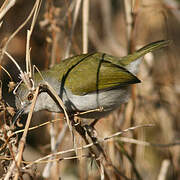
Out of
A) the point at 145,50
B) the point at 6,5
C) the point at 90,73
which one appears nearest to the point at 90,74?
the point at 90,73

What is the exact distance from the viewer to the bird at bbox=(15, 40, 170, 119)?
3.01 metres

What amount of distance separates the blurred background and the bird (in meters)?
0.28

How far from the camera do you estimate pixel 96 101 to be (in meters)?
3.07

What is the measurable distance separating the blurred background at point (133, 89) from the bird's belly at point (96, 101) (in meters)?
0.32

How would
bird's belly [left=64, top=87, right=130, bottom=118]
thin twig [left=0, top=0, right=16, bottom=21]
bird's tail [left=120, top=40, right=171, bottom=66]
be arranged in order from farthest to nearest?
bird's tail [left=120, top=40, right=171, bottom=66]
bird's belly [left=64, top=87, right=130, bottom=118]
thin twig [left=0, top=0, right=16, bottom=21]

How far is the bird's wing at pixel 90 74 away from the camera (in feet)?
10.1

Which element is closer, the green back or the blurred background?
the green back

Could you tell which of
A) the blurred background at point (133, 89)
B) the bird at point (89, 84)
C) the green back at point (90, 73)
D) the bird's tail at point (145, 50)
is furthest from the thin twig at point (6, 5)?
the bird's tail at point (145, 50)

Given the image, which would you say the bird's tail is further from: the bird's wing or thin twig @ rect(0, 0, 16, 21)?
thin twig @ rect(0, 0, 16, 21)

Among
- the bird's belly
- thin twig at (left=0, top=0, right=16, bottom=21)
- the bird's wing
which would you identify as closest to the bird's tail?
the bird's wing

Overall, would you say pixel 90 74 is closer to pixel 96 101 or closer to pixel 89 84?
pixel 89 84

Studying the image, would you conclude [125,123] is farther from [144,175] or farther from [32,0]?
[32,0]

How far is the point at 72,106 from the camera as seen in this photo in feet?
9.87

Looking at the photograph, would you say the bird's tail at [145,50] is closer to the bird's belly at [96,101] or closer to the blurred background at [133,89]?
the blurred background at [133,89]
